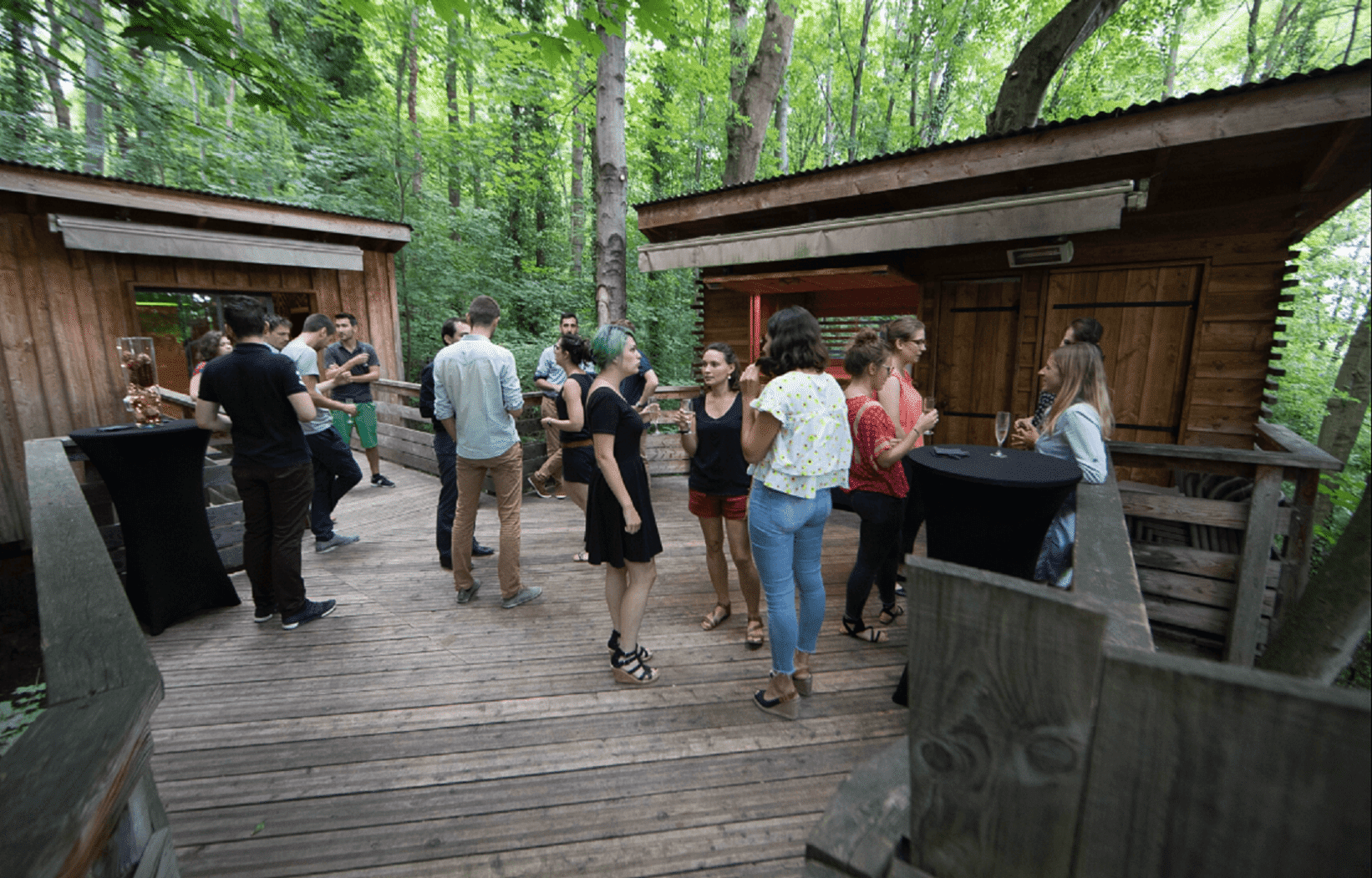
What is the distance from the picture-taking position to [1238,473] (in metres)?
3.27

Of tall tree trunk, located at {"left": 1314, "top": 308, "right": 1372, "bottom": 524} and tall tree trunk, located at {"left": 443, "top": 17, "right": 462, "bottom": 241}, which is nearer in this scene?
tall tree trunk, located at {"left": 1314, "top": 308, "right": 1372, "bottom": 524}

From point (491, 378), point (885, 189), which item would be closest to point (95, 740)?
point (491, 378)

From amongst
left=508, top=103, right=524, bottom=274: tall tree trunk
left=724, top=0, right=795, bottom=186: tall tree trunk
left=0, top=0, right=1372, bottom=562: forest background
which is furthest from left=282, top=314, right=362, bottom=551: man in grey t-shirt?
left=508, top=103, right=524, bottom=274: tall tree trunk

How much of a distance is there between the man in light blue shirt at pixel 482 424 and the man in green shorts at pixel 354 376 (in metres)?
2.63

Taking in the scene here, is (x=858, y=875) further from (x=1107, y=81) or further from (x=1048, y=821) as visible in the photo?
(x=1107, y=81)

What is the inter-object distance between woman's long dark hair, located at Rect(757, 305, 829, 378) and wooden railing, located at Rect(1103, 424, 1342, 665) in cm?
211

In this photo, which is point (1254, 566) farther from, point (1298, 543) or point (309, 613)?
point (309, 613)

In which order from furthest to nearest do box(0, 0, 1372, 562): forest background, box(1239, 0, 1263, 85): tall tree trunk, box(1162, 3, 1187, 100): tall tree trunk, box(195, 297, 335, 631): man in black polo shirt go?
box(1162, 3, 1187, 100): tall tree trunk
box(1239, 0, 1263, 85): tall tree trunk
box(0, 0, 1372, 562): forest background
box(195, 297, 335, 631): man in black polo shirt

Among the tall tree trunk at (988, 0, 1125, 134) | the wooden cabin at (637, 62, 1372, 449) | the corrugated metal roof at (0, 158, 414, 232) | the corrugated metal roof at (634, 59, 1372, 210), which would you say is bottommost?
the wooden cabin at (637, 62, 1372, 449)

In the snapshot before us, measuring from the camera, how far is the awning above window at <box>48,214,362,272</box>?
5.70 m

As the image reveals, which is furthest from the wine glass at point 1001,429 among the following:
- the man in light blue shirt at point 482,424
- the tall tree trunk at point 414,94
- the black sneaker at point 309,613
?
the tall tree trunk at point 414,94

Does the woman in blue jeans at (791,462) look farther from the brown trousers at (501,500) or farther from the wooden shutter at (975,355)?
the wooden shutter at (975,355)

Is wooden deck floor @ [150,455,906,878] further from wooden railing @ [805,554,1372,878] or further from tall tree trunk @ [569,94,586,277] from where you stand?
tall tree trunk @ [569,94,586,277]

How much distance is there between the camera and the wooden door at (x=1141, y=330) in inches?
196
